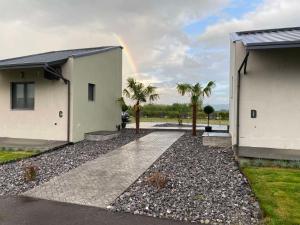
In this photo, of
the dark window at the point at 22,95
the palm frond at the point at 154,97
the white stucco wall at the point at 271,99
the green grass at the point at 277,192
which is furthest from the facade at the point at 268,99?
the dark window at the point at 22,95

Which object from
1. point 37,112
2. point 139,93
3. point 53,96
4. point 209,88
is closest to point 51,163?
point 53,96

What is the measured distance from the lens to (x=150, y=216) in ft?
15.1

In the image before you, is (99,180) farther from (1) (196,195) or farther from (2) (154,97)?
(2) (154,97)

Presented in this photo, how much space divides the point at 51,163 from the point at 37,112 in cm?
489

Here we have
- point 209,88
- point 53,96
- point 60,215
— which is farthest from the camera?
point 209,88

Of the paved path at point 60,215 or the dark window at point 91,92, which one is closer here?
the paved path at point 60,215

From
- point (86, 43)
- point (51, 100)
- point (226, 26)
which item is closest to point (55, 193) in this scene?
point (51, 100)

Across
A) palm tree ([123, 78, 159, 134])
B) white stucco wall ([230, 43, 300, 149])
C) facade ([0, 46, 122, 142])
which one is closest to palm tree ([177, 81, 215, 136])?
palm tree ([123, 78, 159, 134])

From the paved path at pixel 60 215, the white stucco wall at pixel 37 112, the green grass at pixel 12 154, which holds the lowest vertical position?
the paved path at pixel 60 215

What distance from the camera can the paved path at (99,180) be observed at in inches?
217

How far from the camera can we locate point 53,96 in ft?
40.0

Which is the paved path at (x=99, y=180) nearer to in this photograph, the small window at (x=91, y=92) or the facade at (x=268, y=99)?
the facade at (x=268, y=99)

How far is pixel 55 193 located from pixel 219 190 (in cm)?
321

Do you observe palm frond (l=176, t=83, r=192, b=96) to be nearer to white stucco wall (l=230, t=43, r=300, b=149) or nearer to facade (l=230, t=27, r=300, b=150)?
facade (l=230, t=27, r=300, b=150)
